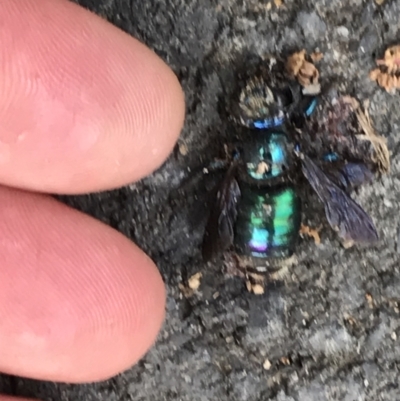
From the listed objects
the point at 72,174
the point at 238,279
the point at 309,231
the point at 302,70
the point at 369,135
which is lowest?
the point at 238,279

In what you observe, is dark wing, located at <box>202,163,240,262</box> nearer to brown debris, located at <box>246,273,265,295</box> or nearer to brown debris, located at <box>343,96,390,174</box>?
brown debris, located at <box>246,273,265,295</box>

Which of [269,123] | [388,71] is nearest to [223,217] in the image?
[269,123]

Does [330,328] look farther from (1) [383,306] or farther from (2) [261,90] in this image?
(2) [261,90]

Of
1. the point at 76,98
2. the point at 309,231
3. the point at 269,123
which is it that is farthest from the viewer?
the point at 309,231

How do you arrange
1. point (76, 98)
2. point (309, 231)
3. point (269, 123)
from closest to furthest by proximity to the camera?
1. point (76, 98)
2. point (269, 123)
3. point (309, 231)

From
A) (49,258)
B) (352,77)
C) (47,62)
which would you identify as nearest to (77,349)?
(49,258)

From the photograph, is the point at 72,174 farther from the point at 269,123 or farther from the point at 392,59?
the point at 392,59
